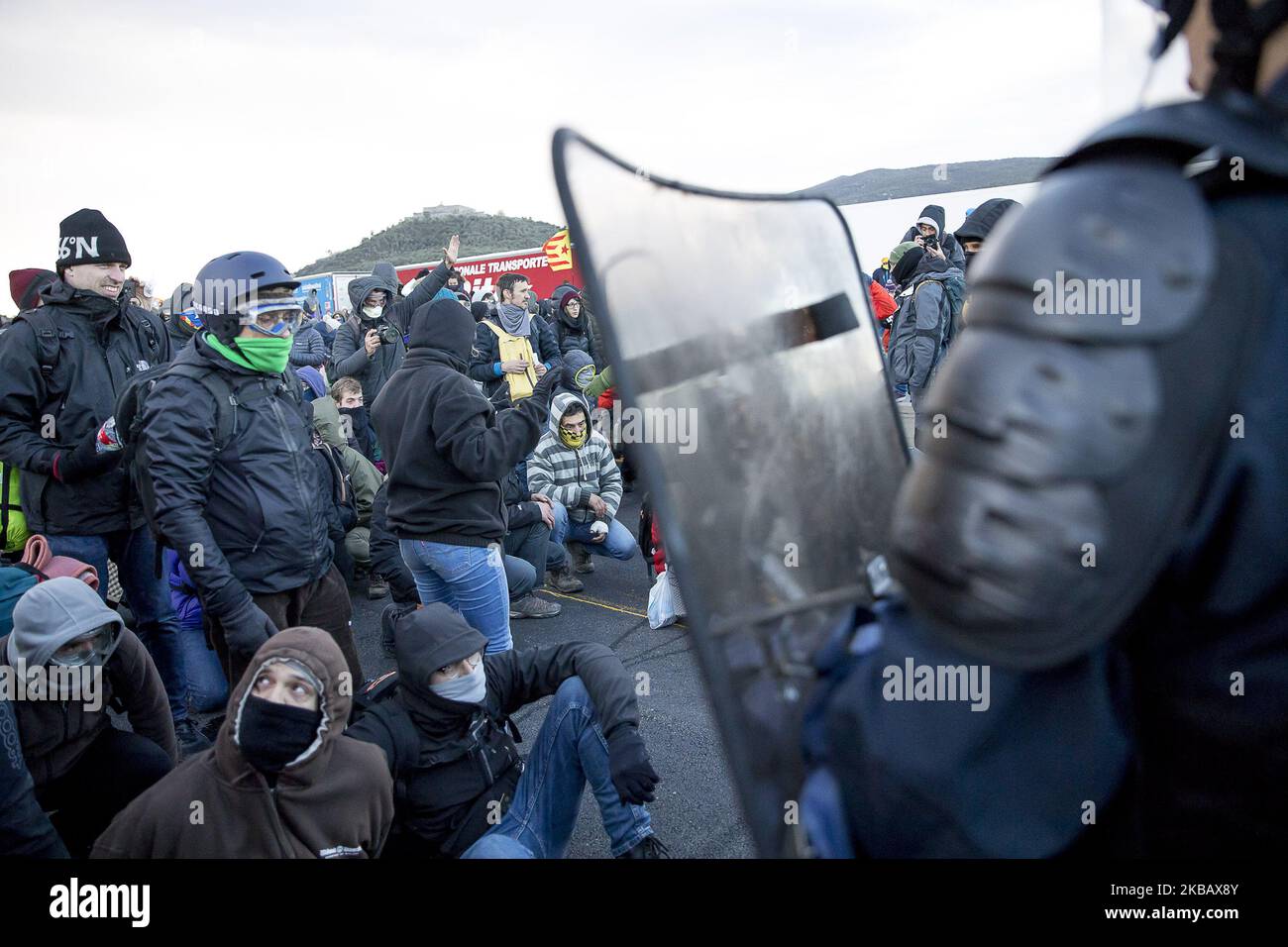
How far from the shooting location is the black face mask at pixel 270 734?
2.36m

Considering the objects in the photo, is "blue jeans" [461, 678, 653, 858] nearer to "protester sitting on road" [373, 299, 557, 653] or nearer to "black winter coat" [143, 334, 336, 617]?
"protester sitting on road" [373, 299, 557, 653]

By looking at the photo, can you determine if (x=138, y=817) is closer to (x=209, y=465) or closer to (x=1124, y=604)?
(x=209, y=465)

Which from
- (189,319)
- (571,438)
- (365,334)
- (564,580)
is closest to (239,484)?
(571,438)

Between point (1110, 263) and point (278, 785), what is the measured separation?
249cm

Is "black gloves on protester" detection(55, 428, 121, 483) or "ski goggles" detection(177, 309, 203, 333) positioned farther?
"ski goggles" detection(177, 309, 203, 333)

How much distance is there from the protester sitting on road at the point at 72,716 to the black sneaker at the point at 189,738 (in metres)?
0.77

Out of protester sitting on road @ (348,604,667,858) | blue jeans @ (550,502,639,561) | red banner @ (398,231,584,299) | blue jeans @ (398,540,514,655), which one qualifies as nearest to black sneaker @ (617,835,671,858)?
protester sitting on road @ (348,604,667,858)

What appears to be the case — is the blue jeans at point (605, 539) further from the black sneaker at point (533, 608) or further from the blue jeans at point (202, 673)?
the blue jeans at point (202, 673)

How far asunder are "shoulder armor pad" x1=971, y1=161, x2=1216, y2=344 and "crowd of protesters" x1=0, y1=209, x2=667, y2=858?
230 centimetres

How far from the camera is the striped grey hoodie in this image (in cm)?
574

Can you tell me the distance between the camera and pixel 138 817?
2279mm

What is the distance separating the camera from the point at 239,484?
3.13 meters

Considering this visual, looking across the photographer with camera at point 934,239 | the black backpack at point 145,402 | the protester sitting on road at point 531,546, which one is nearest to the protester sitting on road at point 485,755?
the black backpack at point 145,402
